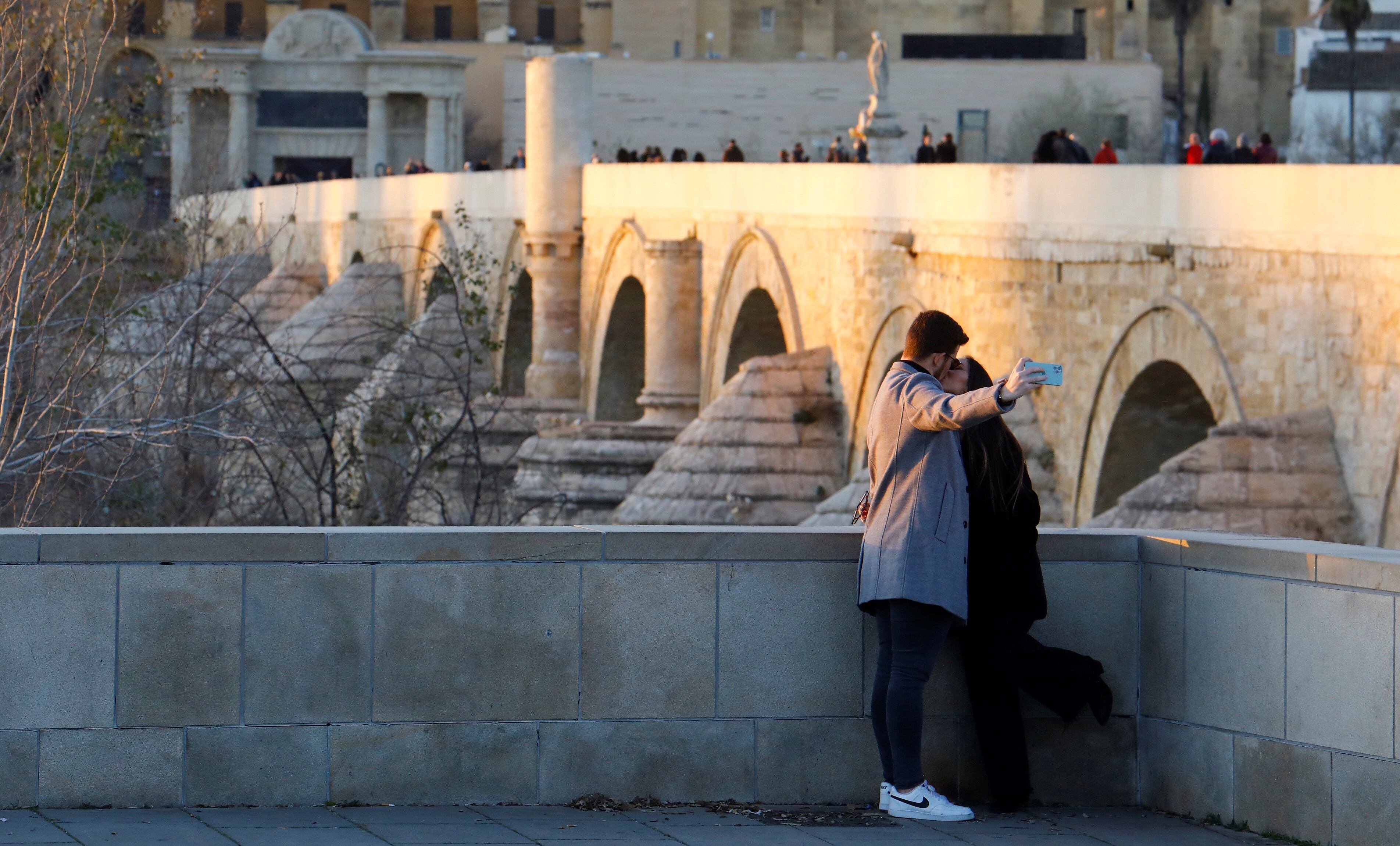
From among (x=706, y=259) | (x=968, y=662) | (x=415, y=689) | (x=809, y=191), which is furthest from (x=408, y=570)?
(x=706, y=259)

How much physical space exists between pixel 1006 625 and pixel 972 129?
4983 cm

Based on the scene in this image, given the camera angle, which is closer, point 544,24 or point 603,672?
point 603,672

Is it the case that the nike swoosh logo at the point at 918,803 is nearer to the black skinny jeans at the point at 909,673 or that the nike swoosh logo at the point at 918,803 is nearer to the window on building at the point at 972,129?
the black skinny jeans at the point at 909,673

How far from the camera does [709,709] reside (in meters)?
5.12

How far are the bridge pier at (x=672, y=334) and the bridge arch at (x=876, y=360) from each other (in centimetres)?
435

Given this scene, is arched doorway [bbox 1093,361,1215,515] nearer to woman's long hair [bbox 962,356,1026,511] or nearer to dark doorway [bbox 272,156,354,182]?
woman's long hair [bbox 962,356,1026,511]

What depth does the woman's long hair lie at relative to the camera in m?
4.96

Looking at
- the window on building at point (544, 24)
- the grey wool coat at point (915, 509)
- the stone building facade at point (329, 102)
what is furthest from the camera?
the window on building at point (544, 24)

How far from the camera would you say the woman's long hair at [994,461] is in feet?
16.3

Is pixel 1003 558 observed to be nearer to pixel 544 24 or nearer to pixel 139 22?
pixel 139 22

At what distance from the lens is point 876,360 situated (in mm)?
17406

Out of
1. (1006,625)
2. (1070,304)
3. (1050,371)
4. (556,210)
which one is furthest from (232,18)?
(1050,371)

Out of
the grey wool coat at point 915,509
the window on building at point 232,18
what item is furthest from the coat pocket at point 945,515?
the window on building at point 232,18

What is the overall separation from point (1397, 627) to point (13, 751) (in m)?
3.08
